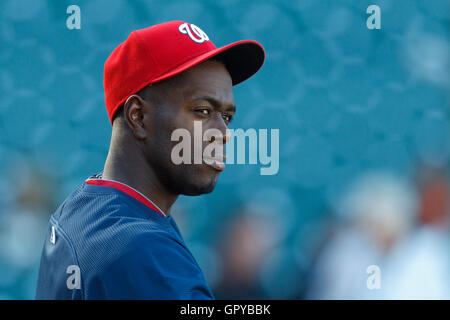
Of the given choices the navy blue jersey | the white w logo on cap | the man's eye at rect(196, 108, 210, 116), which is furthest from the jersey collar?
the white w logo on cap

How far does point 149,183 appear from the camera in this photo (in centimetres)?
106

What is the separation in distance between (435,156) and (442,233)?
0.37 m

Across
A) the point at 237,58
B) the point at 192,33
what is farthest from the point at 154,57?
the point at 237,58

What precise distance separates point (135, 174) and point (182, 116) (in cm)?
16

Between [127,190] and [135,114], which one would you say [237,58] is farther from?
[127,190]

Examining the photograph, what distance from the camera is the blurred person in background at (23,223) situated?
2.15 metres

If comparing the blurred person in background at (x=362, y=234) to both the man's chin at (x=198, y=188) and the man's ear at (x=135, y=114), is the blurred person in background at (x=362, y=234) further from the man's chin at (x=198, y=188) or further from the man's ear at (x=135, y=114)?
the man's ear at (x=135, y=114)

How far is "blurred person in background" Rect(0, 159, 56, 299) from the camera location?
84.5 inches

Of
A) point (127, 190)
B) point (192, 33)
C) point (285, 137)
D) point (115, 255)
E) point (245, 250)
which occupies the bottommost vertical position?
point (115, 255)

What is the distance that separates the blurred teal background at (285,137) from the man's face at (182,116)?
1.14 metres

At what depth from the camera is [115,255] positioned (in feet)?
2.69

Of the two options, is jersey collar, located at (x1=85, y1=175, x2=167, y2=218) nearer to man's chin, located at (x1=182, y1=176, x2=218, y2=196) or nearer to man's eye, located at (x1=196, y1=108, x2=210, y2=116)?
man's chin, located at (x1=182, y1=176, x2=218, y2=196)
